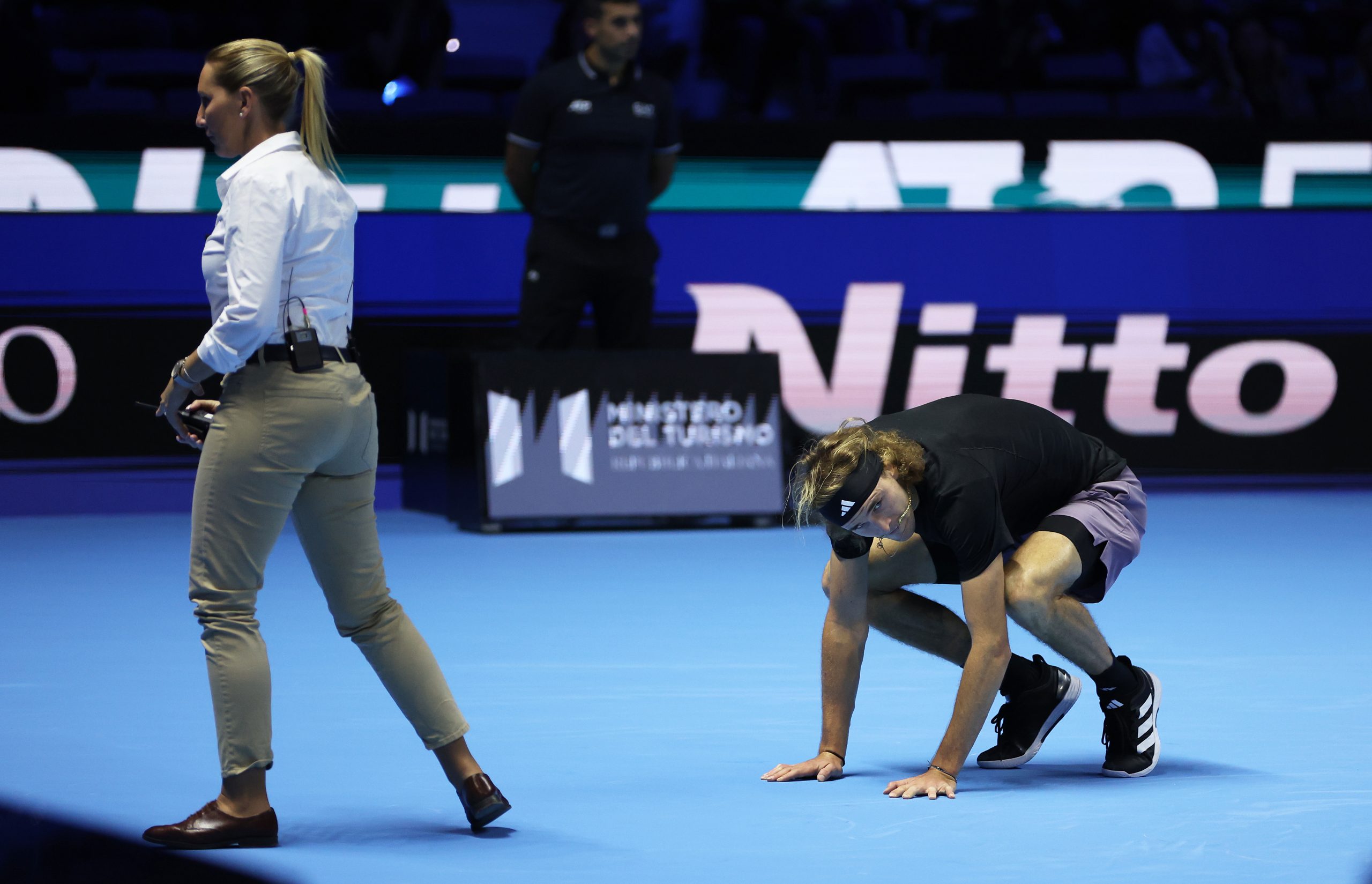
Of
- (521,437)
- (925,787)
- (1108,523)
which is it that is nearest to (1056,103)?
(521,437)

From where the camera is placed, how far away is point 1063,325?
10766 mm

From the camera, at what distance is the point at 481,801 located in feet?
12.5

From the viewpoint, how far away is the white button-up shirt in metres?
3.54

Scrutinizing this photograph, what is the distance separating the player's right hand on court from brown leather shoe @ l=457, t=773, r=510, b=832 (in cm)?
71

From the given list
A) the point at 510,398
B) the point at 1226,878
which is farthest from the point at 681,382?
the point at 1226,878

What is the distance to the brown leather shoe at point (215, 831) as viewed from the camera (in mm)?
3627

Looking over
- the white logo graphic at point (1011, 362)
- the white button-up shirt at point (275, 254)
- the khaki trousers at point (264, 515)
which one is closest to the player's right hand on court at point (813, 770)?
the khaki trousers at point (264, 515)

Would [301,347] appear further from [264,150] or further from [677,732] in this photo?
[677,732]

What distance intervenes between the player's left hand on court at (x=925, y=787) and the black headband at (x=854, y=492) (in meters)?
0.60

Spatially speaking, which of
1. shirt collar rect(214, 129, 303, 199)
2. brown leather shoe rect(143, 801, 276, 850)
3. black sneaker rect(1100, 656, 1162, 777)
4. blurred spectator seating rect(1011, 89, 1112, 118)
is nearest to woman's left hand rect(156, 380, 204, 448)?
shirt collar rect(214, 129, 303, 199)

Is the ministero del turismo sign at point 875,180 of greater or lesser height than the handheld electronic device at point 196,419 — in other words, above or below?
above

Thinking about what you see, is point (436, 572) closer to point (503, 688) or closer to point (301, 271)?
point (503, 688)

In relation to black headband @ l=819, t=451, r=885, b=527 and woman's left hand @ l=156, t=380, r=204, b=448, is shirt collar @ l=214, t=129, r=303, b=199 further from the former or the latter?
black headband @ l=819, t=451, r=885, b=527

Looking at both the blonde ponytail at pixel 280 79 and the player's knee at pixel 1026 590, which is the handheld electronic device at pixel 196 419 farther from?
the player's knee at pixel 1026 590
